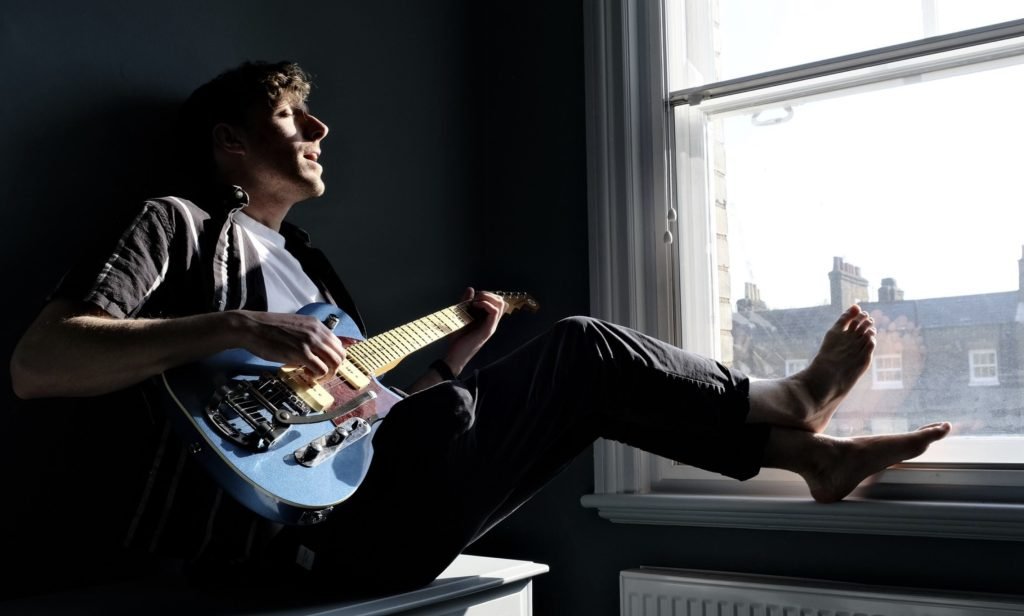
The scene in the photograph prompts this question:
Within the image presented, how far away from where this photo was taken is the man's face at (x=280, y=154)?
1601 millimetres

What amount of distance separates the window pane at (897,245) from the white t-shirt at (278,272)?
0.95 meters

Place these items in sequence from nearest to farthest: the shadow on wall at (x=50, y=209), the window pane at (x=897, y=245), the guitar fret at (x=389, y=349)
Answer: the shadow on wall at (x=50, y=209) → the guitar fret at (x=389, y=349) → the window pane at (x=897, y=245)

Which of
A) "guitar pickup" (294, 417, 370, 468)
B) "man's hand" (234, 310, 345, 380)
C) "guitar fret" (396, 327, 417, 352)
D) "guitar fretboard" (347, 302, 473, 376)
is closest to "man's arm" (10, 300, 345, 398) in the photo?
"man's hand" (234, 310, 345, 380)

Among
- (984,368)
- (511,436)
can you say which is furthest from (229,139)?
(984,368)

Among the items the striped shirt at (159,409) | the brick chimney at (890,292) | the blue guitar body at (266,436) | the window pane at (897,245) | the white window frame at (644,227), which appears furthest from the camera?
the white window frame at (644,227)

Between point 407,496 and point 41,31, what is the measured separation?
942 mm

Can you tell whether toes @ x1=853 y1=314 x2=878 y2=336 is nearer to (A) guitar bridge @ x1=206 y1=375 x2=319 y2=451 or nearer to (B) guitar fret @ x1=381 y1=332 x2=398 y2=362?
(B) guitar fret @ x1=381 y1=332 x2=398 y2=362

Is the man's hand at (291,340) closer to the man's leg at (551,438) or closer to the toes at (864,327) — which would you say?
the man's leg at (551,438)

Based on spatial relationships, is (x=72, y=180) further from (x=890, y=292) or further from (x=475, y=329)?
(x=890, y=292)

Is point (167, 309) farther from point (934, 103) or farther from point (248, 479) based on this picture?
point (934, 103)

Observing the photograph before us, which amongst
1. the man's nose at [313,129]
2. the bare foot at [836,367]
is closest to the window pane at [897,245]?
the bare foot at [836,367]

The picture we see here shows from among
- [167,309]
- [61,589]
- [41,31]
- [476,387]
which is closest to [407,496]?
[476,387]

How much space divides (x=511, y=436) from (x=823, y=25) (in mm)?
1215

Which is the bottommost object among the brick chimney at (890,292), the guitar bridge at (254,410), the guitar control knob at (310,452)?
the guitar control knob at (310,452)
